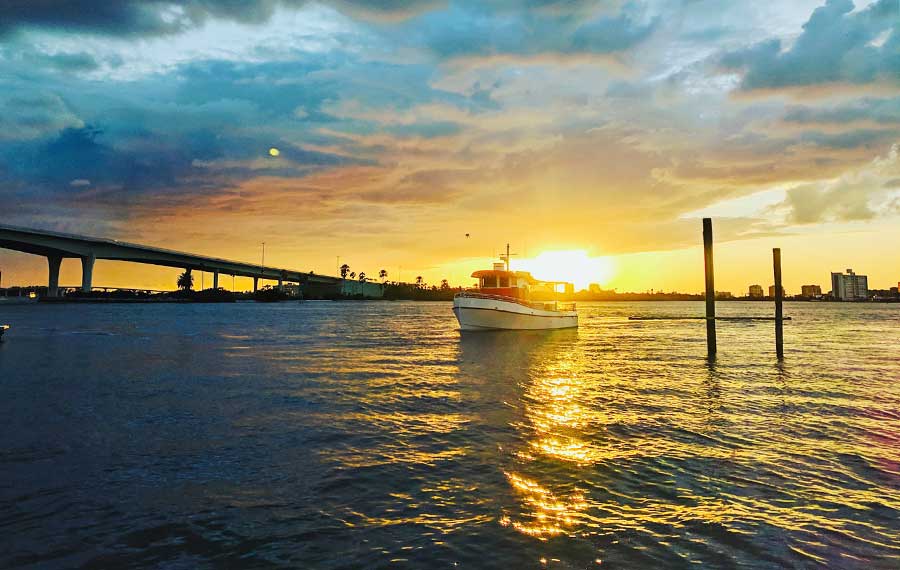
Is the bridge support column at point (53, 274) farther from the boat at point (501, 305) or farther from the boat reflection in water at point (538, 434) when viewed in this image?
the boat reflection in water at point (538, 434)

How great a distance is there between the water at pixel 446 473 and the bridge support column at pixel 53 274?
129118mm

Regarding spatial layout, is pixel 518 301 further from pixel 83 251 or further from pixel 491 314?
pixel 83 251

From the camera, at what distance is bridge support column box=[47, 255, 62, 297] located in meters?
→ 123

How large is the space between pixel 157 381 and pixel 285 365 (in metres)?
6.01

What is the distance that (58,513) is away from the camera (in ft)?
23.8

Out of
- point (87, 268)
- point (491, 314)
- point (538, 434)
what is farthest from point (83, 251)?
point (538, 434)

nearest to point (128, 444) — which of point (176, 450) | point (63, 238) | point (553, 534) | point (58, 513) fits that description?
point (176, 450)

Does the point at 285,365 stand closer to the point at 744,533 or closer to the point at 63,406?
the point at 63,406

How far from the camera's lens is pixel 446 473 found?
901 centimetres

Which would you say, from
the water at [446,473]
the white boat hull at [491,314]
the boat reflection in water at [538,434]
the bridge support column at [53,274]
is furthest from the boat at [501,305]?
the bridge support column at [53,274]

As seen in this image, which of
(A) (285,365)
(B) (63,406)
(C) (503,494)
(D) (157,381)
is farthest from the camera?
(A) (285,365)

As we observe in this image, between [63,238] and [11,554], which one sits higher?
[63,238]

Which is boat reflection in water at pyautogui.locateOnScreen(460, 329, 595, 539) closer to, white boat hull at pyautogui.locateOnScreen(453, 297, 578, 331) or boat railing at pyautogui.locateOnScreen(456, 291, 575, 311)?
white boat hull at pyautogui.locateOnScreen(453, 297, 578, 331)

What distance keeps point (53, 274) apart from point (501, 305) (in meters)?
132
